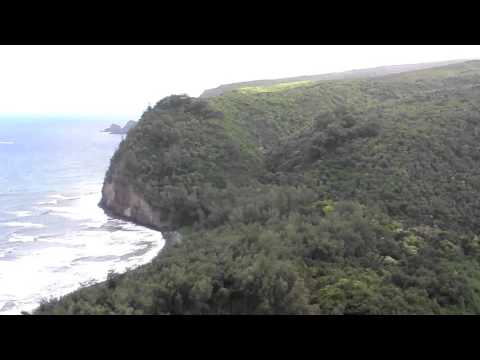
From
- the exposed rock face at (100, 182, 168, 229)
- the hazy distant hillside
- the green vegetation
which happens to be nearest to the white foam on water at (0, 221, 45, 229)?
the exposed rock face at (100, 182, 168, 229)

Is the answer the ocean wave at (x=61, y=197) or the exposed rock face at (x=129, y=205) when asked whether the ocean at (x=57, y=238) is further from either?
the exposed rock face at (x=129, y=205)

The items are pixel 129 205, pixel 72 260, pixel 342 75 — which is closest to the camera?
pixel 72 260

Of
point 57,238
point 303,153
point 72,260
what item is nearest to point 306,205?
point 303,153

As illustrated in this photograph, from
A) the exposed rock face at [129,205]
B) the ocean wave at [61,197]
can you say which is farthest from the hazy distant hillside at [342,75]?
the exposed rock face at [129,205]

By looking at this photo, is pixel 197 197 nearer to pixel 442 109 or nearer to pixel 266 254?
pixel 266 254

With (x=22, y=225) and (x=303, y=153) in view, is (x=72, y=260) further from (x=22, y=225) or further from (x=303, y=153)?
(x=303, y=153)

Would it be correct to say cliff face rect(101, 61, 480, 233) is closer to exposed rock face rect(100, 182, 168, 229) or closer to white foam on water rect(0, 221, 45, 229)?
exposed rock face rect(100, 182, 168, 229)
